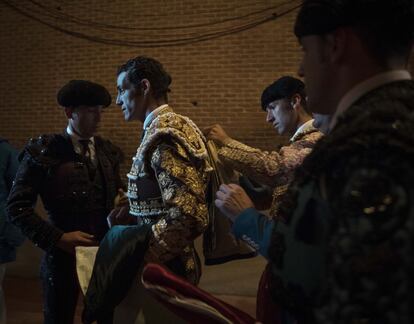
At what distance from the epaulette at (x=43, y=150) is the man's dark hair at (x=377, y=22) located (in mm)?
2223

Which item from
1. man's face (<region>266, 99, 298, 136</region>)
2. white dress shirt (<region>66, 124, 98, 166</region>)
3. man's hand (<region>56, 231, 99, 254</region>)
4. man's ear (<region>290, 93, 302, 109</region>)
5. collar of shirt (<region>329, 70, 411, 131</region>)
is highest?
collar of shirt (<region>329, 70, 411, 131</region>)

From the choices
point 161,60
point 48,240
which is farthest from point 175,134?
point 161,60

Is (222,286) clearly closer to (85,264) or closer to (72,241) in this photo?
(72,241)

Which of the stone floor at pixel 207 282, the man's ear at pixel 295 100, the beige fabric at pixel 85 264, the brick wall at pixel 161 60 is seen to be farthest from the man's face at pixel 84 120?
the brick wall at pixel 161 60

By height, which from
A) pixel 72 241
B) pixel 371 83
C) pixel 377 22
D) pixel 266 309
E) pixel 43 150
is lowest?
pixel 266 309

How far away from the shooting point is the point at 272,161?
102 inches

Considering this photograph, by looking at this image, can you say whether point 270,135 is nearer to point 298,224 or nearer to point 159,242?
point 159,242

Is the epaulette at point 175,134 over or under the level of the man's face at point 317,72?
under

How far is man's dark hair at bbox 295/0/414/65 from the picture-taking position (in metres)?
1.01

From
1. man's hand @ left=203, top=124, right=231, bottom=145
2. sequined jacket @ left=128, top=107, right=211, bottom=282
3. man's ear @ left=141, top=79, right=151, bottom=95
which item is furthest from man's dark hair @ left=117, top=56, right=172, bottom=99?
man's hand @ left=203, top=124, right=231, bottom=145

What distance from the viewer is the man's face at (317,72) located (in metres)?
1.11

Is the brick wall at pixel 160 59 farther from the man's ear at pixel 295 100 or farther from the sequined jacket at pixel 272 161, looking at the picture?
the sequined jacket at pixel 272 161

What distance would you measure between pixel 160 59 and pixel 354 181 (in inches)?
283

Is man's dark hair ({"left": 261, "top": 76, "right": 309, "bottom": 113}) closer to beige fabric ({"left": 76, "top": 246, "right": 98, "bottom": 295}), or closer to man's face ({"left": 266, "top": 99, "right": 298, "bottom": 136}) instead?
man's face ({"left": 266, "top": 99, "right": 298, "bottom": 136})
